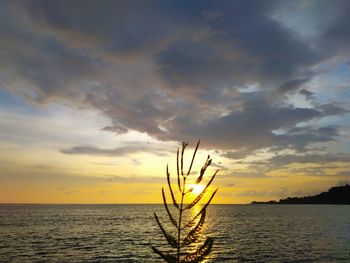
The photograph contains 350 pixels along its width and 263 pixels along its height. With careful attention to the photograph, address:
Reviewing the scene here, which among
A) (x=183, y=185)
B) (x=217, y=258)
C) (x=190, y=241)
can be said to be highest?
(x=183, y=185)

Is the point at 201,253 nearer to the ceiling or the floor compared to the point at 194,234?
nearer to the floor

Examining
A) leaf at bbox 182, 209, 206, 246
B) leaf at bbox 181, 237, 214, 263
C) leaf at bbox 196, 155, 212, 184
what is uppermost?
leaf at bbox 196, 155, 212, 184

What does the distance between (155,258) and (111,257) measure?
6.98 metres

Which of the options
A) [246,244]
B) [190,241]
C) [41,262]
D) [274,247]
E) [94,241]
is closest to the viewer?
[190,241]

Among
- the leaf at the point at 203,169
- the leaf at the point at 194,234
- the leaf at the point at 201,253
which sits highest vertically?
the leaf at the point at 203,169

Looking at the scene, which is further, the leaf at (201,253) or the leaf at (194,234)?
the leaf at (201,253)

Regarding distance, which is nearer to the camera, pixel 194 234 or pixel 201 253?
pixel 194 234

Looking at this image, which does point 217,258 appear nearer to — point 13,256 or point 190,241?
point 13,256

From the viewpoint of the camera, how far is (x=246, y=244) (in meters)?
72.9

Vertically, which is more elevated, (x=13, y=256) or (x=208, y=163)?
(x=208, y=163)

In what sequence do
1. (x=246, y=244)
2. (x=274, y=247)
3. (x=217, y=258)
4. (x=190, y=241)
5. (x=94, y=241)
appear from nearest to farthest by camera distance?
1. (x=190, y=241)
2. (x=217, y=258)
3. (x=274, y=247)
4. (x=246, y=244)
5. (x=94, y=241)

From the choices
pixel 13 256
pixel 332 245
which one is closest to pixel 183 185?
pixel 13 256

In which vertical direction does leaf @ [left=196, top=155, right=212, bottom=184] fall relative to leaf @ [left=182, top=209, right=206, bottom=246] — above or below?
above

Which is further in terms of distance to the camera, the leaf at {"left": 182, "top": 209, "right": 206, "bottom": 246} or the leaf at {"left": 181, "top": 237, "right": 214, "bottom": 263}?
the leaf at {"left": 181, "top": 237, "right": 214, "bottom": 263}
